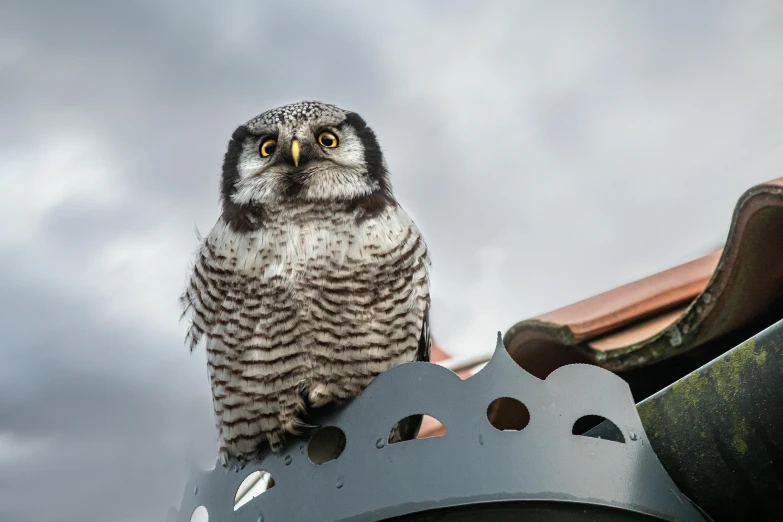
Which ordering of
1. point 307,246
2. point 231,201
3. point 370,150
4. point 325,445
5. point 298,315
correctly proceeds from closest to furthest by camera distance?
point 325,445 → point 298,315 → point 307,246 → point 231,201 → point 370,150

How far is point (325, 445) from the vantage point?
8.41ft

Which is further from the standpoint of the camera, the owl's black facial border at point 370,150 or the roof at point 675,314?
the owl's black facial border at point 370,150

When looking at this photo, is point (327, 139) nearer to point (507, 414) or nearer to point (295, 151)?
point (295, 151)

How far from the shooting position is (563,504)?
1.71m

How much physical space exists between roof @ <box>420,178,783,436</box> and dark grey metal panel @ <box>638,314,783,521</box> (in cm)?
62

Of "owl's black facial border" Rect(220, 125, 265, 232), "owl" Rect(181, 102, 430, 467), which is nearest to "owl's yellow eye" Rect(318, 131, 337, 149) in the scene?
"owl" Rect(181, 102, 430, 467)

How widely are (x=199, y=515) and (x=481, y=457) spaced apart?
1379mm

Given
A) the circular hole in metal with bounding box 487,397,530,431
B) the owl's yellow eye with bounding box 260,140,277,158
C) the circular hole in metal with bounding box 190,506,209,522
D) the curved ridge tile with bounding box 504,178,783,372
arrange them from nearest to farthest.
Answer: the curved ridge tile with bounding box 504,178,783,372 → the circular hole in metal with bounding box 190,506,209,522 → the circular hole in metal with bounding box 487,397,530,431 → the owl's yellow eye with bounding box 260,140,277,158

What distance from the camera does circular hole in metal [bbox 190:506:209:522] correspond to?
2370 millimetres

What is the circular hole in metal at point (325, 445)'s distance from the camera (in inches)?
98.5

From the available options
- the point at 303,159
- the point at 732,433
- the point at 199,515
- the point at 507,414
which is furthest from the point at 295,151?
Result: the point at 732,433

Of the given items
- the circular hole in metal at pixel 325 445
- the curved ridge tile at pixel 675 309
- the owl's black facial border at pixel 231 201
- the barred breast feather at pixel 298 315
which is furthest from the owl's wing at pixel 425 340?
the owl's black facial border at pixel 231 201

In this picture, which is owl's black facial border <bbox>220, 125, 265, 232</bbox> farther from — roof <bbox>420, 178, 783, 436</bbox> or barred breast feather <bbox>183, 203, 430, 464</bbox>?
roof <bbox>420, 178, 783, 436</bbox>

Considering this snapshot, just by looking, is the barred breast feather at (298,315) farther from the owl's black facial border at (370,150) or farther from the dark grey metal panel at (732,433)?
the dark grey metal panel at (732,433)
